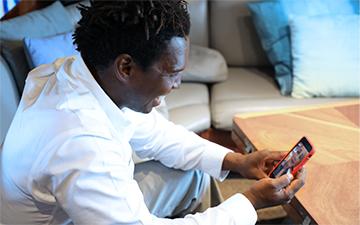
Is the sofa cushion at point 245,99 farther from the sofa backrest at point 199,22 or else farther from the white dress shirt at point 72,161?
the white dress shirt at point 72,161

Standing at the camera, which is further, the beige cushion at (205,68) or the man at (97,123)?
the beige cushion at (205,68)

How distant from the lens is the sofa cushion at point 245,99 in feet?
6.51

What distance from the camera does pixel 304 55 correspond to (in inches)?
80.6

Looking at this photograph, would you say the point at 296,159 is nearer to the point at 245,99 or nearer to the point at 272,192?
the point at 272,192

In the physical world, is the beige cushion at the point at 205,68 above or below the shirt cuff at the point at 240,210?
below

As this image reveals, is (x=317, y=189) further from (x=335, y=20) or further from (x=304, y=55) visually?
(x=335, y=20)

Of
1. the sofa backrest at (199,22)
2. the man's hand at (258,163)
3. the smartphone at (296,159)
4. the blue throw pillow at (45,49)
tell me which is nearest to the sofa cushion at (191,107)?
the sofa backrest at (199,22)

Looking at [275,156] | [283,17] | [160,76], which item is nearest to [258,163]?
[275,156]

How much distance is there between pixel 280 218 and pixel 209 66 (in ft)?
2.62

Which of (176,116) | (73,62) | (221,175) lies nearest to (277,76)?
(176,116)

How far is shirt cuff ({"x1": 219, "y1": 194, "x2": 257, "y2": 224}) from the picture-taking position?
1021 millimetres

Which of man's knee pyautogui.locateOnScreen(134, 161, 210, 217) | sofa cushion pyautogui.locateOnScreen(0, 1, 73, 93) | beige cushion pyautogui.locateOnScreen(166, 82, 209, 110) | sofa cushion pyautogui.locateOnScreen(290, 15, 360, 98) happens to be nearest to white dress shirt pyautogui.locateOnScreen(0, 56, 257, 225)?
man's knee pyautogui.locateOnScreen(134, 161, 210, 217)

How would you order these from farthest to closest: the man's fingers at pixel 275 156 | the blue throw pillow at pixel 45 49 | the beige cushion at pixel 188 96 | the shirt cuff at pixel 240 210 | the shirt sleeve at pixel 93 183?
the beige cushion at pixel 188 96 < the blue throw pillow at pixel 45 49 < the man's fingers at pixel 275 156 < the shirt cuff at pixel 240 210 < the shirt sleeve at pixel 93 183

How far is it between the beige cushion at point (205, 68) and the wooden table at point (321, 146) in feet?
2.24
